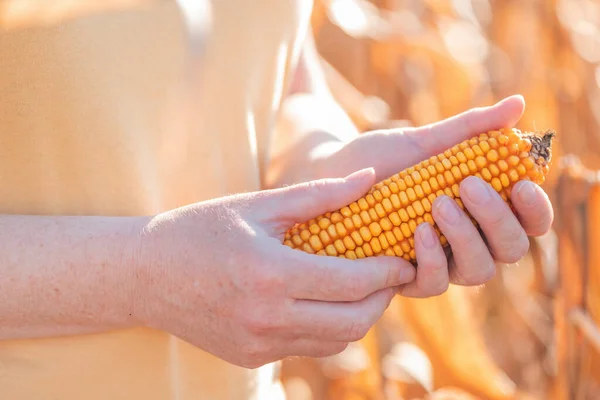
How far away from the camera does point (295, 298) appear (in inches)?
35.0

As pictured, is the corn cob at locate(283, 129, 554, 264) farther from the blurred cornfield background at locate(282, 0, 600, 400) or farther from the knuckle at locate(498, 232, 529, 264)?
the blurred cornfield background at locate(282, 0, 600, 400)

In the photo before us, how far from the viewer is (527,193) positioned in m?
1.00

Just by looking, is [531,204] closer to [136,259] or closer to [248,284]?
[248,284]

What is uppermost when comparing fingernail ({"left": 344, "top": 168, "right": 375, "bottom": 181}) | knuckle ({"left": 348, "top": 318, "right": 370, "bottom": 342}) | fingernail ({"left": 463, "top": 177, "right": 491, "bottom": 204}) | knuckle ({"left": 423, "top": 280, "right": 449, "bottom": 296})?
fingernail ({"left": 344, "top": 168, "right": 375, "bottom": 181})

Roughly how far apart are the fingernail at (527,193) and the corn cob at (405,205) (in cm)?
3

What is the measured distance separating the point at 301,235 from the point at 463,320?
0.99 metres

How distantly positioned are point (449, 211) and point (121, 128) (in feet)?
1.46

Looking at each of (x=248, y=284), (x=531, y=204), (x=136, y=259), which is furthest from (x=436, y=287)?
(x=136, y=259)

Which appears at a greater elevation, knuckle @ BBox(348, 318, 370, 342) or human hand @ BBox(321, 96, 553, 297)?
human hand @ BBox(321, 96, 553, 297)

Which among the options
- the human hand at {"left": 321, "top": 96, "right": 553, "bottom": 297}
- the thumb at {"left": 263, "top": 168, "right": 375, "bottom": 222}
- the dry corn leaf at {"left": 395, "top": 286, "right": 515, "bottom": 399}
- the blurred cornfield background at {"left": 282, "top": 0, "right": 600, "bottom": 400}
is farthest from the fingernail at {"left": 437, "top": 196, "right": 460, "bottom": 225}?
the dry corn leaf at {"left": 395, "top": 286, "right": 515, "bottom": 399}

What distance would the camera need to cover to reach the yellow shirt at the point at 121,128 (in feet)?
2.90

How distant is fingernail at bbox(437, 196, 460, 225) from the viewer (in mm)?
965

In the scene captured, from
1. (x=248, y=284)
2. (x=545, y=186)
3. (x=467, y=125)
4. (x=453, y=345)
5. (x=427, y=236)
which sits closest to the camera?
(x=248, y=284)

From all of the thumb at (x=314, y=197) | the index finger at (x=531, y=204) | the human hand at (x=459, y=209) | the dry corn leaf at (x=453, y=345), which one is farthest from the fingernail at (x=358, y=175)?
the dry corn leaf at (x=453, y=345)
